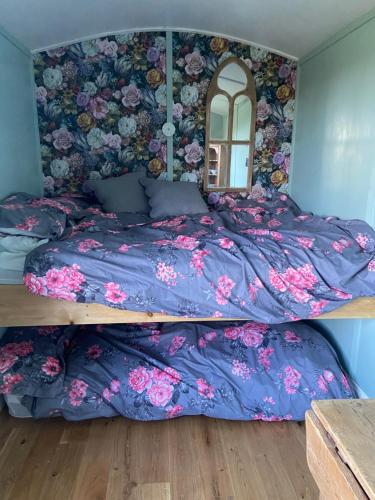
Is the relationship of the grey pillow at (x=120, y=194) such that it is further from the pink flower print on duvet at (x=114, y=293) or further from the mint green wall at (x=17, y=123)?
the pink flower print on duvet at (x=114, y=293)

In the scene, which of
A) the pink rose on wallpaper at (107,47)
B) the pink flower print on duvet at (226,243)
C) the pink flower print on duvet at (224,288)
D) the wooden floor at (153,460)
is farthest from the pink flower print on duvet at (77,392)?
the pink rose on wallpaper at (107,47)

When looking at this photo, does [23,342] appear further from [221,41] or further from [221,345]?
[221,41]

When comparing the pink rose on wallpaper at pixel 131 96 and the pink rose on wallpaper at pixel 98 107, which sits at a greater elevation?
the pink rose on wallpaper at pixel 131 96

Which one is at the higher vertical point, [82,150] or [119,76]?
[119,76]

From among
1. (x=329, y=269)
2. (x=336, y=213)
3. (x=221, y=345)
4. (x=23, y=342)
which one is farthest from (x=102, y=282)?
(x=336, y=213)

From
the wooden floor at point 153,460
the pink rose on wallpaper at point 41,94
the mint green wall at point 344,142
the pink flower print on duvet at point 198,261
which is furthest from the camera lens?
the pink rose on wallpaper at point 41,94

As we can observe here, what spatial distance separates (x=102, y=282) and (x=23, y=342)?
69cm

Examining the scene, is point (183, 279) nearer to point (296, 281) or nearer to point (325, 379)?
point (296, 281)

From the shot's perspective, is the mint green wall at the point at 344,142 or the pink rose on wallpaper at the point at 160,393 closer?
the pink rose on wallpaper at the point at 160,393

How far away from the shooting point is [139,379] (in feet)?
5.80

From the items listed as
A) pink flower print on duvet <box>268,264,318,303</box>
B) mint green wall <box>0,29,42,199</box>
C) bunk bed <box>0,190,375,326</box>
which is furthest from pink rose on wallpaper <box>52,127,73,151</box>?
pink flower print on duvet <box>268,264,318,303</box>

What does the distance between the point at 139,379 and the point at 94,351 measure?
30 cm

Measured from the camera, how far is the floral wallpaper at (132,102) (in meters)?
2.74

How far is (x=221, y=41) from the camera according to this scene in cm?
280
